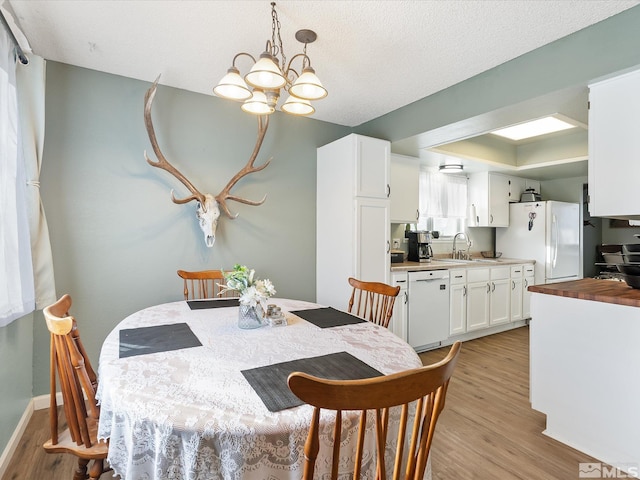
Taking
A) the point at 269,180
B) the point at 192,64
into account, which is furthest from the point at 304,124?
the point at 192,64

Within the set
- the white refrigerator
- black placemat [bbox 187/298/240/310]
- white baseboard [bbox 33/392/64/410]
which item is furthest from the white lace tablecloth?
the white refrigerator

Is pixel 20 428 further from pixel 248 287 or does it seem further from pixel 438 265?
pixel 438 265

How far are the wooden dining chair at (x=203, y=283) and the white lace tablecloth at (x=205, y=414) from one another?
1113 millimetres

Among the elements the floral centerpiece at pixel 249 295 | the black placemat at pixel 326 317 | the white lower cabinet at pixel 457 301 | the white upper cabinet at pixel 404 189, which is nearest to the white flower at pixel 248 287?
the floral centerpiece at pixel 249 295

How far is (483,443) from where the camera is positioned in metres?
1.97

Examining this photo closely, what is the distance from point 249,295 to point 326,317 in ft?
1.72

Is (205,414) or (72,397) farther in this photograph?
(72,397)

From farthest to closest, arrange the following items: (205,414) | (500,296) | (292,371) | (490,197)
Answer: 1. (490,197)
2. (500,296)
3. (292,371)
4. (205,414)

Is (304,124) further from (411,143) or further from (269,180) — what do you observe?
(411,143)

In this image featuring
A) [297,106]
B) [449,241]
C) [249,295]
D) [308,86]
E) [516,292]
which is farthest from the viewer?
[449,241]

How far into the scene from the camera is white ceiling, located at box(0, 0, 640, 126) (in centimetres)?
181

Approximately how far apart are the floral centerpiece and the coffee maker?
277 cm

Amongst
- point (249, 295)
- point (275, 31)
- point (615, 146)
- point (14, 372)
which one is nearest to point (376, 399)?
point (249, 295)

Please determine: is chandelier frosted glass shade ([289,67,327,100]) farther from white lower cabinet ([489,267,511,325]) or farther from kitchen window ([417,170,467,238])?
white lower cabinet ([489,267,511,325])
